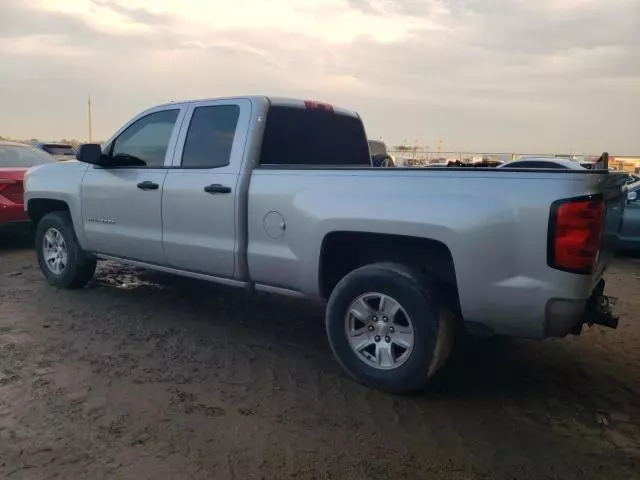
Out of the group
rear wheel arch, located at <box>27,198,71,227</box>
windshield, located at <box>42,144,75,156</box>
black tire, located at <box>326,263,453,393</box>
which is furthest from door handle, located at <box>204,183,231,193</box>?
windshield, located at <box>42,144,75,156</box>

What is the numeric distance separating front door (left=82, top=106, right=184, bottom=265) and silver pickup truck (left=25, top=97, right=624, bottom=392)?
0.02m

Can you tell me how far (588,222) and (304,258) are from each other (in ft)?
6.07

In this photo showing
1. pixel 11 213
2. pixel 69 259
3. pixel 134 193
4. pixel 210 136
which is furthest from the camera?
pixel 11 213

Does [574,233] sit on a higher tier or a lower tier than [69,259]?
higher

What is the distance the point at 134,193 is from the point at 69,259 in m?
1.44

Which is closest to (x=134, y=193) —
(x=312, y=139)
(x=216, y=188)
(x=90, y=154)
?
(x=90, y=154)

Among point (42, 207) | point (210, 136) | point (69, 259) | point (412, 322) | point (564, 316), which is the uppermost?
point (210, 136)

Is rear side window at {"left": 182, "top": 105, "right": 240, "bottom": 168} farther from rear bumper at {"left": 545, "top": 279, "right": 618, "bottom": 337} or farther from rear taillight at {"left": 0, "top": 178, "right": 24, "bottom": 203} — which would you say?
rear taillight at {"left": 0, "top": 178, "right": 24, "bottom": 203}

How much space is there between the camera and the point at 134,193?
5.38m

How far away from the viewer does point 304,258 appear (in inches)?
165

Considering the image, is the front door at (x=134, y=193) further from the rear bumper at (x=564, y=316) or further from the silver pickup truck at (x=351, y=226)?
the rear bumper at (x=564, y=316)

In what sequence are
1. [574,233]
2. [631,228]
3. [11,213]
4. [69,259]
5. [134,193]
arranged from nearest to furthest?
[574,233] → [134,193] → [69,259] → [11,213] → [631,228]

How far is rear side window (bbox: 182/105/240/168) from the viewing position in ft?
15.8

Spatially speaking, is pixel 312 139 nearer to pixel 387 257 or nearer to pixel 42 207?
pixel 387 257
